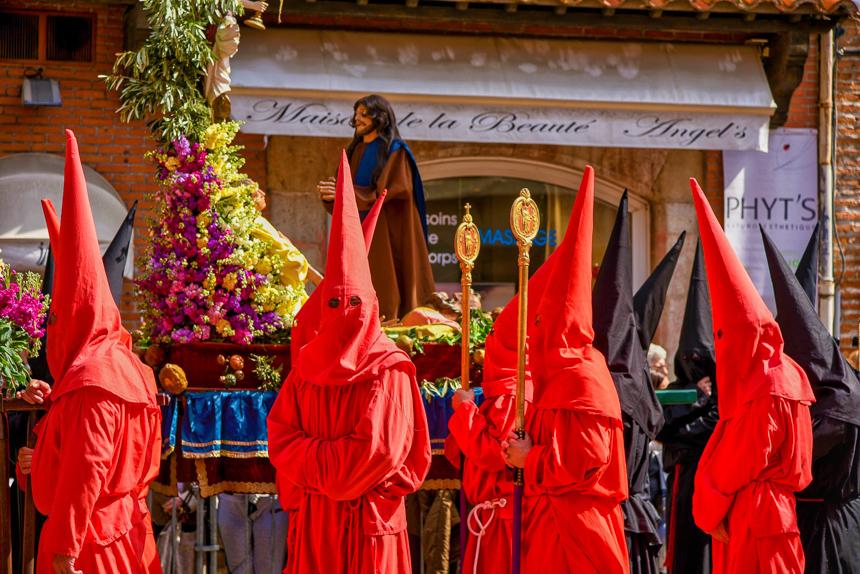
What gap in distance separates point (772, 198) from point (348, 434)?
7.91 meters

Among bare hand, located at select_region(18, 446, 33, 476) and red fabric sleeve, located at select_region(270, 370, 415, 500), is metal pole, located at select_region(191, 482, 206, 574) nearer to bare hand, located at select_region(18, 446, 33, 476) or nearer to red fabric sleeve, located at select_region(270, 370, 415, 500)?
bare hand, located at select_region(18, 446, 33, 476)

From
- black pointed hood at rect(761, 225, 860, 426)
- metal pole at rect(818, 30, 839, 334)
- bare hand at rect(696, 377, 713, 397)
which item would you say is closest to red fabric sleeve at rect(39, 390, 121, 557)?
black pointed hood at rect(761, 225, 860, 426)

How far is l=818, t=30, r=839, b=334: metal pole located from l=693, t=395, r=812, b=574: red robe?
21.1 feet

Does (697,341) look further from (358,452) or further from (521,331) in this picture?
(358,452)

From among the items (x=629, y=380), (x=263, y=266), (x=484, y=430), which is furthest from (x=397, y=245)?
(x=484, y=430)

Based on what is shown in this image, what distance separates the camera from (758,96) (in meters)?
12.8

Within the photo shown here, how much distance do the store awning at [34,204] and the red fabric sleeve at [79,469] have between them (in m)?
5.25

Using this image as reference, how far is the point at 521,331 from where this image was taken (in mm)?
6672

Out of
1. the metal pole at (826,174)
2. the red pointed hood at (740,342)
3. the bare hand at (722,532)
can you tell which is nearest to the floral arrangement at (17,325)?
the red pointed hood at (740,342)

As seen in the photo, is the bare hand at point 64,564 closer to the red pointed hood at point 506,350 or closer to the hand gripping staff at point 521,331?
the hand gripping staff at point 521,331

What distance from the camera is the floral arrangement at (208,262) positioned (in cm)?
806

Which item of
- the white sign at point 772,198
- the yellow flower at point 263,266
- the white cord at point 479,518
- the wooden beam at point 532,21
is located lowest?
the white cord at point 479,518

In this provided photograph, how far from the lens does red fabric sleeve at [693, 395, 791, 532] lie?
6918mm

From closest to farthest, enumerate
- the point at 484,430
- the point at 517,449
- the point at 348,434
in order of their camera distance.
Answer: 1. the point at 348,434
2. the point at 517,449
3. the point at 484,430
